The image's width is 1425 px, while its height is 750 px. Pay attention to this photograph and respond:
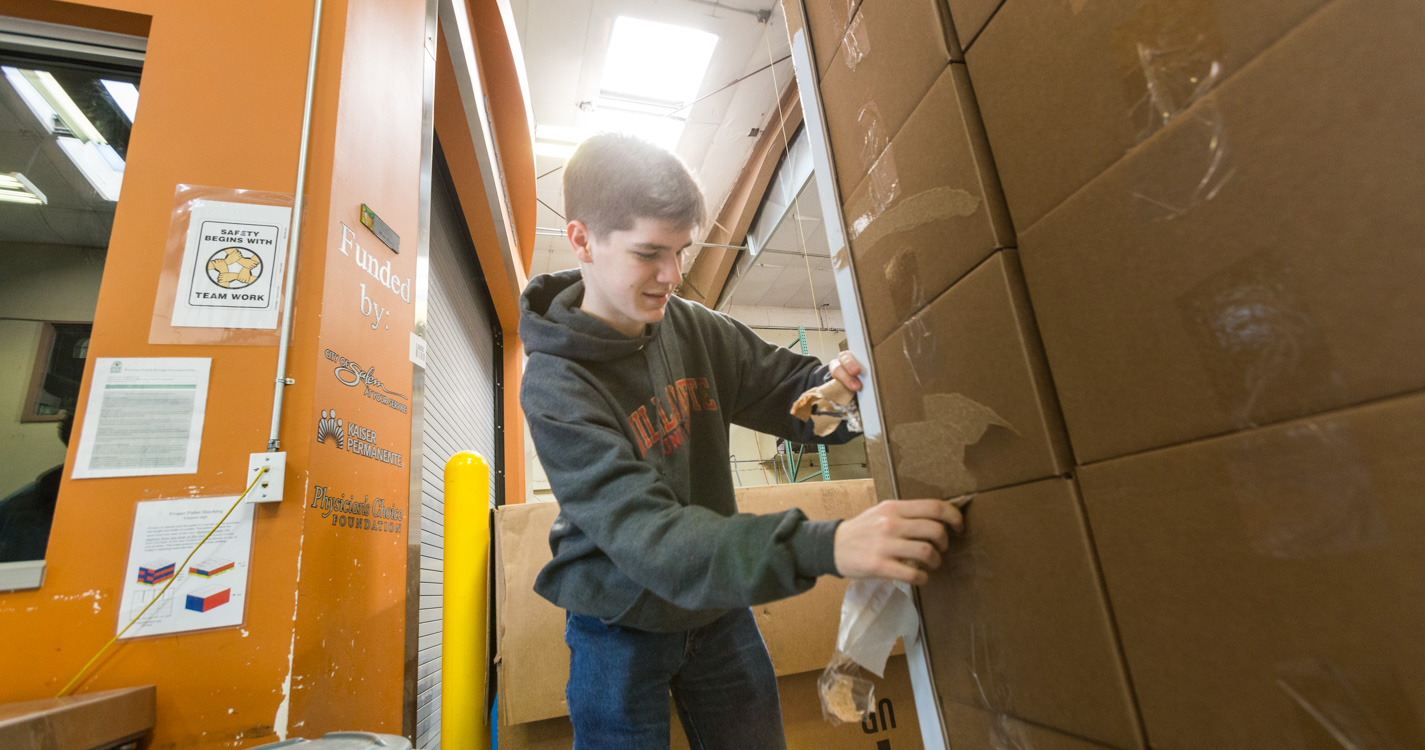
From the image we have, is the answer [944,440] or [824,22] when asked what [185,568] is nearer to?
[944,440]

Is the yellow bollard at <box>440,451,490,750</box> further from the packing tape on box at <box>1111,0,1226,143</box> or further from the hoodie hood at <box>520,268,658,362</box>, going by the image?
the packing tape on box at <box>1111,0,1226,143</box>

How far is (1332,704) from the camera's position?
38 cm

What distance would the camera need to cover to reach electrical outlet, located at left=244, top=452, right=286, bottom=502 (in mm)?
1245

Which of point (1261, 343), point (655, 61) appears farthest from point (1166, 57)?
point (655, 61)

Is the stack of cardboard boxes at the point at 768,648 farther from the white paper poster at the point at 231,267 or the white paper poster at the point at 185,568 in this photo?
the white paper poster at the point at 231,267

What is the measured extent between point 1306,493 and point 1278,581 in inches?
2.5

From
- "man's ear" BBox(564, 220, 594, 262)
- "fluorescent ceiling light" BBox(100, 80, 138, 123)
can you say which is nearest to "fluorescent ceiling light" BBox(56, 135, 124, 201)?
"fluorescent ceiling light" BBox(100, 80, 138, 123)

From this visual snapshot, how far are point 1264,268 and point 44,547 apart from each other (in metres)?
1.98

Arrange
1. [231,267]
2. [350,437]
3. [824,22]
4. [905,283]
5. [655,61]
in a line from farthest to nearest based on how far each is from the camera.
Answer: [655,61], [350,437], [231,267], [824,22], [905,283]

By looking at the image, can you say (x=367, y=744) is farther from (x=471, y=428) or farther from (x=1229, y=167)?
(x=471, y=428)

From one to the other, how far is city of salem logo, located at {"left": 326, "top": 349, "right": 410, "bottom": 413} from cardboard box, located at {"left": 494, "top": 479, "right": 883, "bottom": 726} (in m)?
0.42

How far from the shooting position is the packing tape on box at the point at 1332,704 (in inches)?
14.4

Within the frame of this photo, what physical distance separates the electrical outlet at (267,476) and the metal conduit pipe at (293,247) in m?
0.03

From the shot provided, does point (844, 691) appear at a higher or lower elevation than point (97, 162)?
lower
